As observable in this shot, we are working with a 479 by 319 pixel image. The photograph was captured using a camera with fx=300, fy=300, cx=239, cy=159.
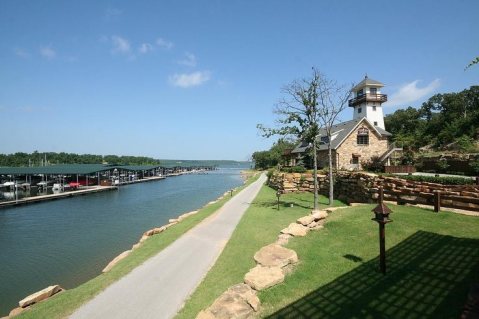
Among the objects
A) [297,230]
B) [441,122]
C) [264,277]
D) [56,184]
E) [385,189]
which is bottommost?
[264,277]

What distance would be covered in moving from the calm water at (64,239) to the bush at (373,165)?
2176 centimetres

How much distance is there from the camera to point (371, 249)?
1064cm

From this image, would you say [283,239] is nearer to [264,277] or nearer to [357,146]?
[264,277]

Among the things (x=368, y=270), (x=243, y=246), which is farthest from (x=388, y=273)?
(x=243, y=246)

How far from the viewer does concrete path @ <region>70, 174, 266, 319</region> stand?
8789 mm

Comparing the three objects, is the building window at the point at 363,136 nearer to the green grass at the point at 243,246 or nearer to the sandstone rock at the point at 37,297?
the green grass at the point at 243,246

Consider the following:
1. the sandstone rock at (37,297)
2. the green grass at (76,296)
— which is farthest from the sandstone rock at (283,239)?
the sandstone rock at (37,297)

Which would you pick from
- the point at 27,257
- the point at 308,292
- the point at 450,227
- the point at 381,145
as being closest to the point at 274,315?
the point at 308,292

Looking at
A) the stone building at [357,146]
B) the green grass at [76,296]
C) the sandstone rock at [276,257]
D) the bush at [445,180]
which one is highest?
the stone building at [357,146]

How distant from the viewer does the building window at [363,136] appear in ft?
Answer: 119

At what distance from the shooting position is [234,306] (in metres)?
7.77

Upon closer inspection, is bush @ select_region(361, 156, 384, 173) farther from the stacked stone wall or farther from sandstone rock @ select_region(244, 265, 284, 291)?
sandstone rock @ select_region(244, 265, 284, 291)

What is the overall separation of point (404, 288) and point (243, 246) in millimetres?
7175

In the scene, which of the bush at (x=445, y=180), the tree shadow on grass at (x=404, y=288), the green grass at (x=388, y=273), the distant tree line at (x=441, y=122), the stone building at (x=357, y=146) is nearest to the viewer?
the tree shadow on grass at (x=404, y=288)
